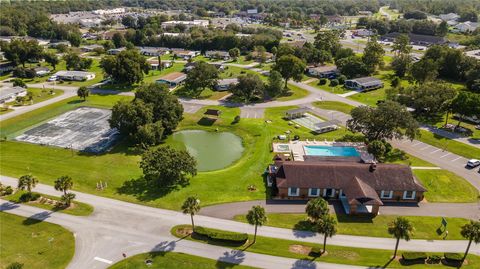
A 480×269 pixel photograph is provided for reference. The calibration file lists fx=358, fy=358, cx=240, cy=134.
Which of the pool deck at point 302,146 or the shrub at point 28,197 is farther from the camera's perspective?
the pool deck at point 302,146

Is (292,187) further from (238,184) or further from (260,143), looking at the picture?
(260,143)

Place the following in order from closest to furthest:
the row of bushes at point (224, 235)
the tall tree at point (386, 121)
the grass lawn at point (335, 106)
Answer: the row of bushes at point (224, 235) < the tall tree at point (386, 121) < the grass lawn at point (335, 106)

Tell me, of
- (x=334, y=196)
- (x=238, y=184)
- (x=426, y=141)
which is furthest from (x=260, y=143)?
(x=426, y=141)

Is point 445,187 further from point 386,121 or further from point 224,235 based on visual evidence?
point 224,235

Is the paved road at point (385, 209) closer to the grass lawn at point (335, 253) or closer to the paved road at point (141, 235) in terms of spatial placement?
the paved road at point (141, 235)

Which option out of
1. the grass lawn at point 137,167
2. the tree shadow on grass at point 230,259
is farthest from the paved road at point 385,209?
the tree shadow on grass at point 230,259

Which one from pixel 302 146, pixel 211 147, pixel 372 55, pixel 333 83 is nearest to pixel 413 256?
pixel 302 146
